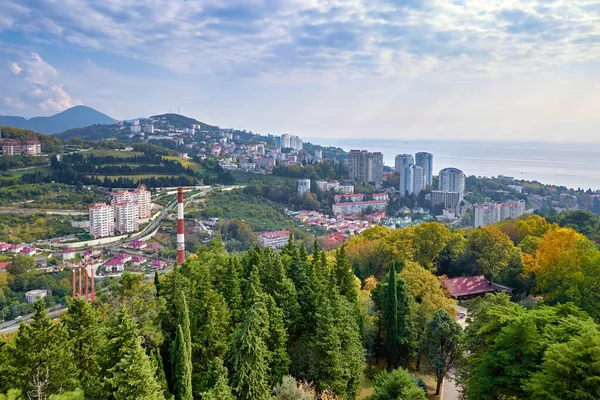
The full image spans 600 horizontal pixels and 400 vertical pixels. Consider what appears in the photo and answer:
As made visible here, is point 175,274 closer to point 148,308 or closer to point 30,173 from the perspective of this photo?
point 148,308

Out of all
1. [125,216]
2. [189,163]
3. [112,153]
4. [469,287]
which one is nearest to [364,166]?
[189,163]

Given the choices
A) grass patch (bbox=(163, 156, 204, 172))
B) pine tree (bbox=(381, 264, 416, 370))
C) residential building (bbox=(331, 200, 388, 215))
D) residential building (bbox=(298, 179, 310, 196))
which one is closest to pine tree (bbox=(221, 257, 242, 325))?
pine tree (bbox=(381, 264, 416, 370))

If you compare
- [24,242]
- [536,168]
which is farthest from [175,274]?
[536,168]

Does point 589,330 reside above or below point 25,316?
above

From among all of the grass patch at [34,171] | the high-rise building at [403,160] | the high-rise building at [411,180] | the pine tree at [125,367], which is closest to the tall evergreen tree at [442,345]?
the pine tree at [125,367]

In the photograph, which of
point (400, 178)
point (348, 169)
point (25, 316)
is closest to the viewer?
point (25, 316)

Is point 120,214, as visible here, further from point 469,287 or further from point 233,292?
point 233,292
